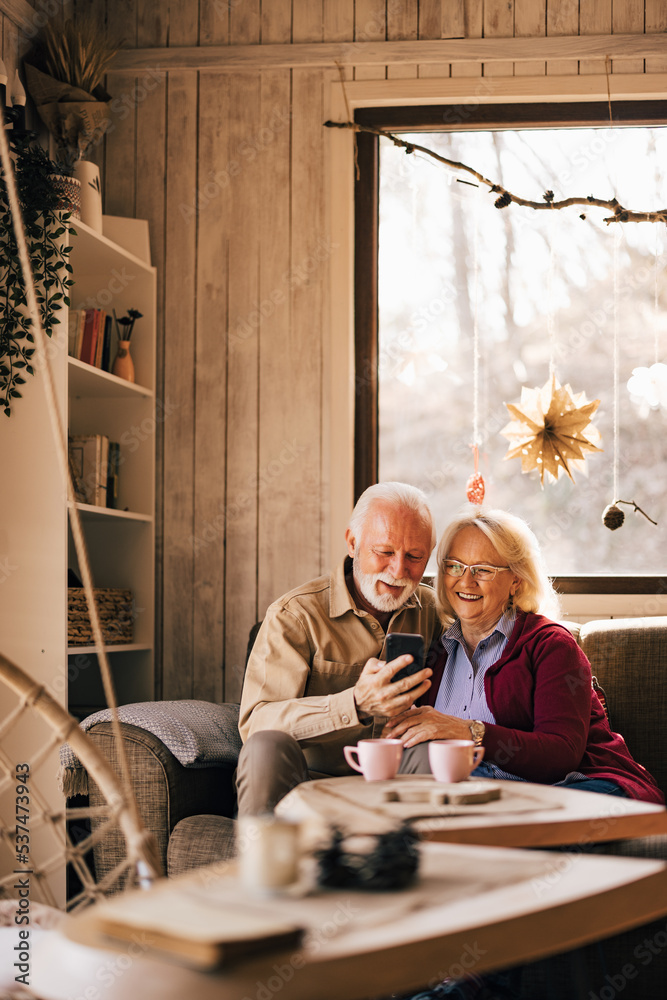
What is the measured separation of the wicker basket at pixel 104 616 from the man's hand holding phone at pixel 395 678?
3.61 feet

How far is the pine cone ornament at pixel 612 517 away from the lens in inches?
114

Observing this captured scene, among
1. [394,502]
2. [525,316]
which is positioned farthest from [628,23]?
[394,502]

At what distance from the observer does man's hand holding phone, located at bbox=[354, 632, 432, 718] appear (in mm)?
1808

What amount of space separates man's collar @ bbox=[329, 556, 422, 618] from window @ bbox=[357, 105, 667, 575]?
0.85m

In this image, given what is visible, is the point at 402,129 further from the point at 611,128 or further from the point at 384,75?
the point at 611,128

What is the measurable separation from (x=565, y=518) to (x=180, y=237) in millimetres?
1589


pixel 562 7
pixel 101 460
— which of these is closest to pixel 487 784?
pixel 101 460

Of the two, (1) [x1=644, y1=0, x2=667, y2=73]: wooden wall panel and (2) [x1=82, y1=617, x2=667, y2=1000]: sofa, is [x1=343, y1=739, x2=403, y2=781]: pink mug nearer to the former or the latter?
(2) [x1=82, y1=617, x2=667, y2=1000]: sofa

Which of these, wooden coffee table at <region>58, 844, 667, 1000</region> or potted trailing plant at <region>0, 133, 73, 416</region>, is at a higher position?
potted trailing plant at <region>0, 133, 73, 416</region>

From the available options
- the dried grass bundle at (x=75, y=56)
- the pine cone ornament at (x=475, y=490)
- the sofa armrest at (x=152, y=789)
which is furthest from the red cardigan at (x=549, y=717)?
the dried grass bundle at (x=75, y=56)

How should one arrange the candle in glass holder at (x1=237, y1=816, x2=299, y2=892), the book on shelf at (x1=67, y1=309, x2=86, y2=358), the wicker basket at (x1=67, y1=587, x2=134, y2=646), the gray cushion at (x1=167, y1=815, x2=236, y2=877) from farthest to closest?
the book on shelf at (x1=67, y1=309, x2=86, y2=358) < the wicker basket at (x1=67, y1=587, x2=134, y2=646) < the gray cushion at (x1=167, y1=815, x2=236, y2=877) < the candle in glass holder at (x1=237, y1=816, x2=299, y2=892)

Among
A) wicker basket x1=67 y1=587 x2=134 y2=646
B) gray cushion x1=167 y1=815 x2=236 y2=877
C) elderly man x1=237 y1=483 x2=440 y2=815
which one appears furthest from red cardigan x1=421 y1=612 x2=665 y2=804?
wicker basket x1=67 y1=587 x2=134 y2=646

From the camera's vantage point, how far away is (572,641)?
2.08m

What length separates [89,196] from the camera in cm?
283
